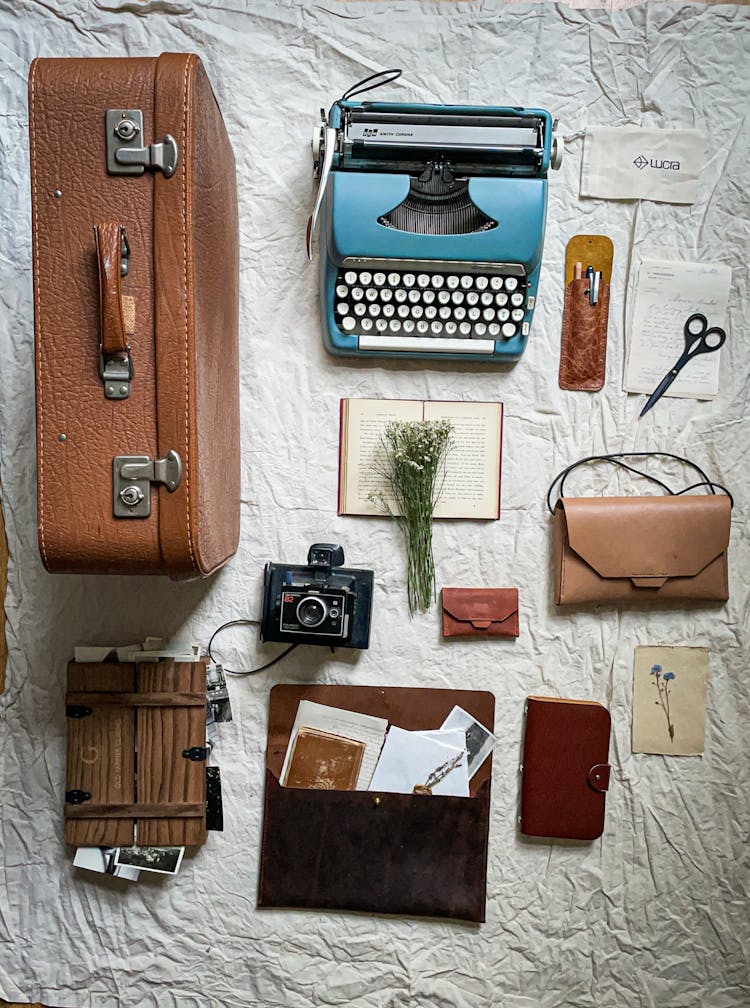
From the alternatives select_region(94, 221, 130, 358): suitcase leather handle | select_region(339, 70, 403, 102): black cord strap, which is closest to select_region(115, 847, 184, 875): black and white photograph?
select_region(94, 221, 130, 358): suitcase leather handle

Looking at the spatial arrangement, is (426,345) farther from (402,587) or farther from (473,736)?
(473,736)

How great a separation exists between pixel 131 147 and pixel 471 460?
81cm

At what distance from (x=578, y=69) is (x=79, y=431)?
1.18m

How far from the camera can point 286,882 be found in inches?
56.7

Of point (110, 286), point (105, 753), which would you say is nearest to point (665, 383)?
point (110, 286)

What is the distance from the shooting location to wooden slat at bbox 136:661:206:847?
54.4 inches

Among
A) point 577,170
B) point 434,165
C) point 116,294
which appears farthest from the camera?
point 577,170

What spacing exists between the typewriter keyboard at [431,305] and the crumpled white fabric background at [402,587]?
0.26ft

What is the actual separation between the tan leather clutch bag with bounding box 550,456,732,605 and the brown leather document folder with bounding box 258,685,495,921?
33cm

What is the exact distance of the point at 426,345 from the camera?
135 centimetres

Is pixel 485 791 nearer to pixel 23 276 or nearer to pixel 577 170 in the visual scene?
pixel 577 170

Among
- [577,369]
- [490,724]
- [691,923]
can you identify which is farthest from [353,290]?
[691,923]

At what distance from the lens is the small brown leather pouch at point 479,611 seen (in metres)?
1.42

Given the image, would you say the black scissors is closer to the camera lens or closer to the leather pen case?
the leather pen case
